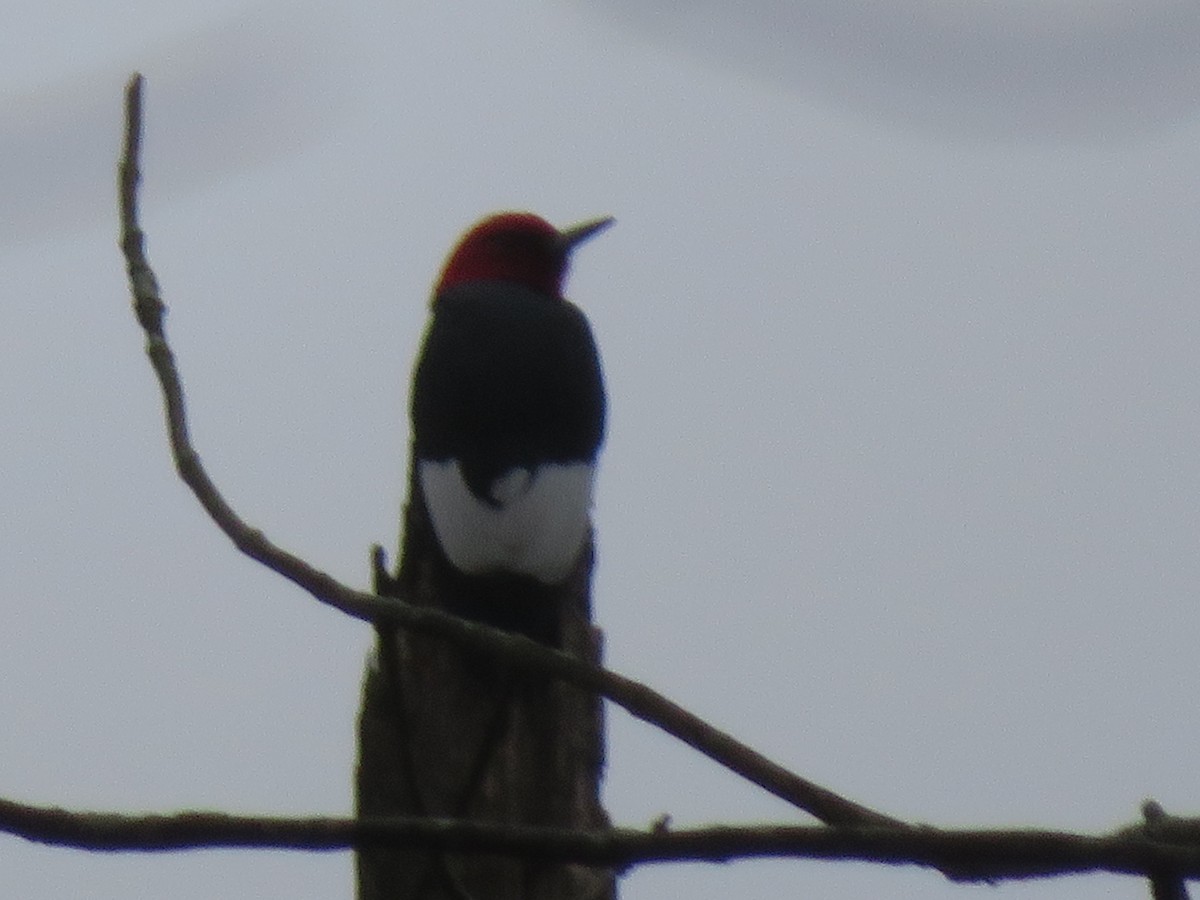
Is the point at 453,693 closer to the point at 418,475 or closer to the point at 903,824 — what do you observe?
the point at 418,475

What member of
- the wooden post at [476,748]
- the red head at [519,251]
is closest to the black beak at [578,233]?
the red head at [519,251]

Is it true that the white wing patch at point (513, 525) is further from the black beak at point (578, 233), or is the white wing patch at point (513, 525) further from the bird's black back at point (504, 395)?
the black beak at point (578, 233)

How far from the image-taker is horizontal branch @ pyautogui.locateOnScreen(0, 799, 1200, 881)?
160 cm

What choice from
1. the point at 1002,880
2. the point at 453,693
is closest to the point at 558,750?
the point at 453,693

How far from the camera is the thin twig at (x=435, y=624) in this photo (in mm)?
1946

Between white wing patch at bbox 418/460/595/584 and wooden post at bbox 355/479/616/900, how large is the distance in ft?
0.37

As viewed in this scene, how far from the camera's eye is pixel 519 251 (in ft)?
17.6

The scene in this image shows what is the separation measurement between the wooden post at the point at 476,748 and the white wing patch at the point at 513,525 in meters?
0.11

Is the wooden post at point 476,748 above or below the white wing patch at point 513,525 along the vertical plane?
below

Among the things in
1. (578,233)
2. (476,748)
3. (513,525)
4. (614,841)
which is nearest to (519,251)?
(578,233)

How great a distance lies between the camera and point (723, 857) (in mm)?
1642

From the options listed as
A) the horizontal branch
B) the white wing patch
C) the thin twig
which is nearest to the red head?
the white wing patch

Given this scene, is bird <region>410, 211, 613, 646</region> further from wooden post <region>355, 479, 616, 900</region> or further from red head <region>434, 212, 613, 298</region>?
red head <region>434, 212, 613, 298</region>

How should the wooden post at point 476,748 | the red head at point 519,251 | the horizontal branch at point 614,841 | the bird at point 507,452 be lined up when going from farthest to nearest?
the red head at point 519,251 < the bird at point 507,452 < the wooden post at point 476,748 < the horizontal branch at point 614,841
